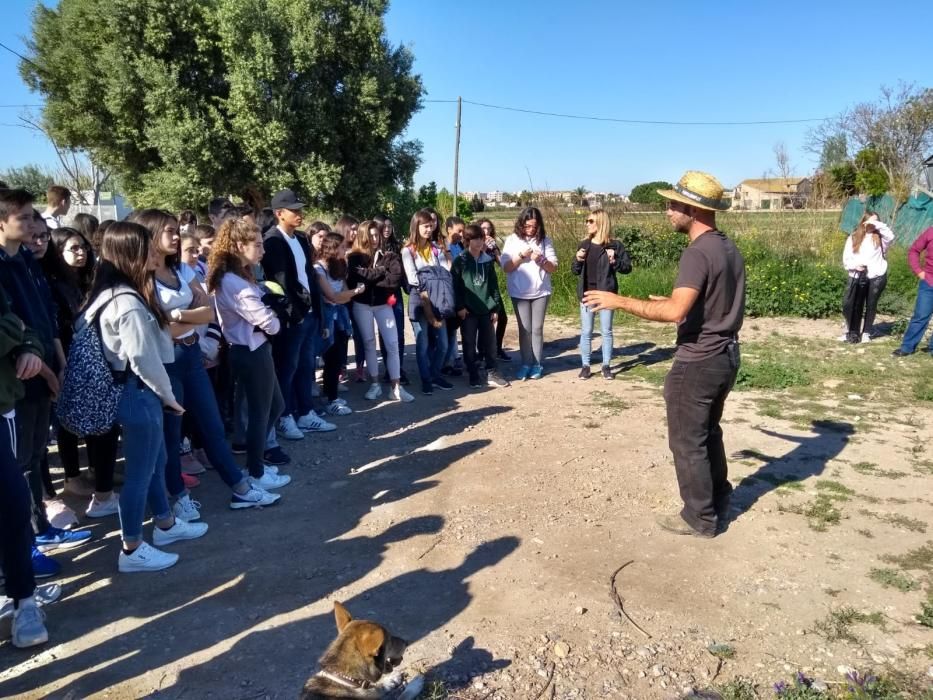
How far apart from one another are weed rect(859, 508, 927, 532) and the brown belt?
449 centimetres

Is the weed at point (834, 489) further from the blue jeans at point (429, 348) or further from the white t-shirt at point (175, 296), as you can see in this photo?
the white t-shirt at point (175, 296)

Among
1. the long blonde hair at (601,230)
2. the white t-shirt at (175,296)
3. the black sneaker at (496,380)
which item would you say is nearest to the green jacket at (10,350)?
the white t-shirt at (175,296)

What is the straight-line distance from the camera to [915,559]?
3859mm

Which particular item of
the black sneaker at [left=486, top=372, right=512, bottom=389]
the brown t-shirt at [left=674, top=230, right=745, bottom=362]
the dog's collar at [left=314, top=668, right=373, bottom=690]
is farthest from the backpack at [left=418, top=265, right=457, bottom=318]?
the dog's collar at [left=314, top=668, right=373, bottom=690]

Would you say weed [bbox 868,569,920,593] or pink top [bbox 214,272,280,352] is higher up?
pink top [bbox 214,272,280,352]

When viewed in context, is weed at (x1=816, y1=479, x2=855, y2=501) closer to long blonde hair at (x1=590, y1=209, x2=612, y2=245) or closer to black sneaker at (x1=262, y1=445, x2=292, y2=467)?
long blonde hair at (x1=590, y1=209, x2=612, y2=245)

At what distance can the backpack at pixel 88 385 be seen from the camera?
137 inches

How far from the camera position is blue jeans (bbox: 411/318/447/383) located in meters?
7.46

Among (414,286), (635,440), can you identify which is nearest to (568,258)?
(414,286)

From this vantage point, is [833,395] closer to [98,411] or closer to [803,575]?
[803,575]

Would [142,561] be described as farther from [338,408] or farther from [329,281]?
[329,281]

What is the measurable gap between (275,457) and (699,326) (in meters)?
3.42

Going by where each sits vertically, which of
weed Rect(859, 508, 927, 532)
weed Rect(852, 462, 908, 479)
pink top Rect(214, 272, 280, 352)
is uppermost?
pink top Rect(214, 272, 280, 352)

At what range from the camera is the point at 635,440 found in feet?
19.3
